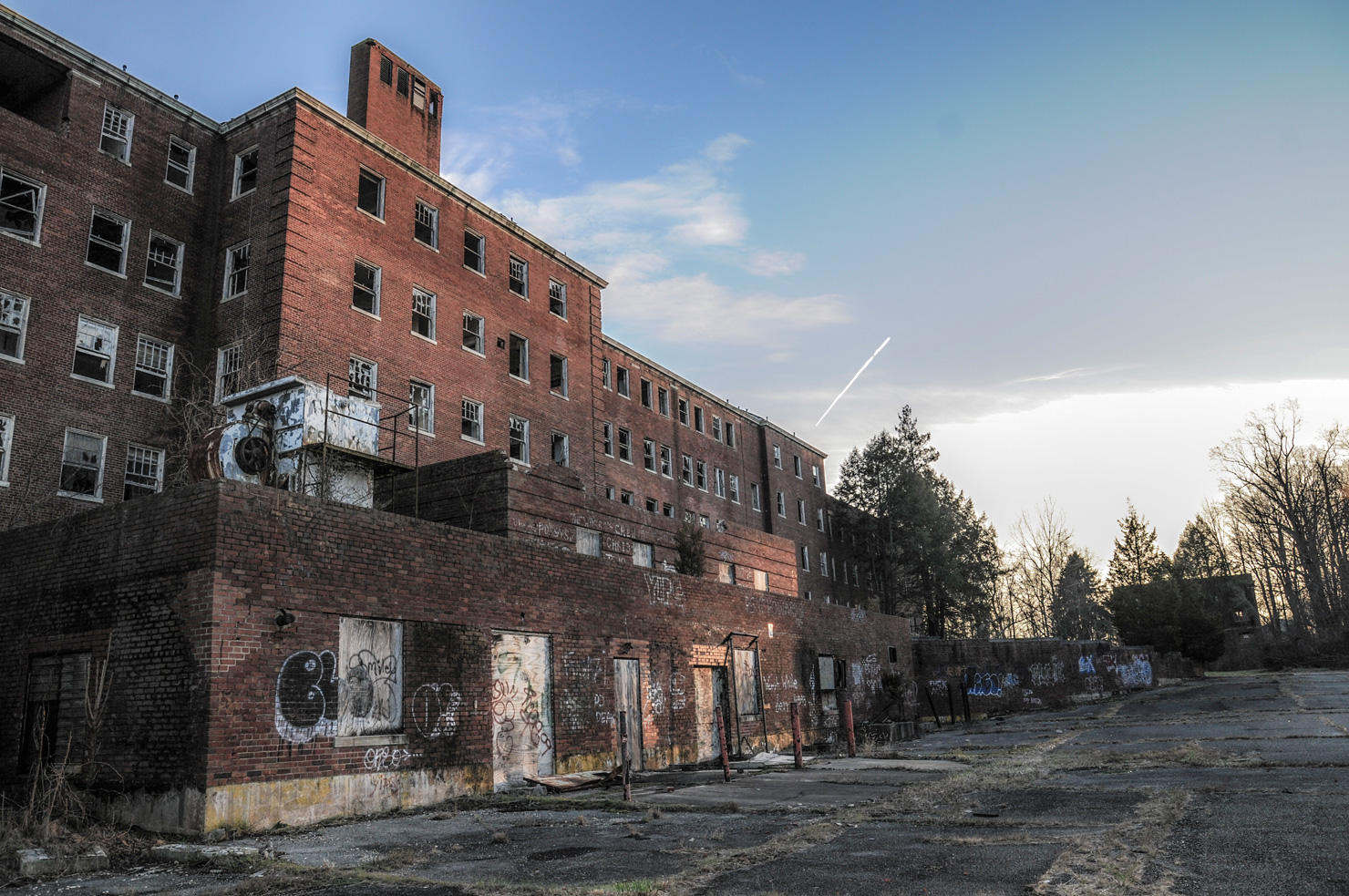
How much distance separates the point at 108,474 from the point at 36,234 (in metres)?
5.89

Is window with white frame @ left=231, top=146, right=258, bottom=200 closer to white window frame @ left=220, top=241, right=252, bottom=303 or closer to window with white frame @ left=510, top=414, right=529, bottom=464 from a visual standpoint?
white window frame @ left=220, top=241, right=252, bottom=303

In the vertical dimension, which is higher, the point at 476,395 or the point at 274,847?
the point at 476,395

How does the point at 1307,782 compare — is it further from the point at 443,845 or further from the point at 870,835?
the point at 443,845

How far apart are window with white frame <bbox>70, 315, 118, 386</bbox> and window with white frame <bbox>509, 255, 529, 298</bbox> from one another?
11.7m

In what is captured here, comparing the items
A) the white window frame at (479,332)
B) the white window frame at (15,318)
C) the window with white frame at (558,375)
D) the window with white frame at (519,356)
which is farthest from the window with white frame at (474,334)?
the white window frame at (15,318)

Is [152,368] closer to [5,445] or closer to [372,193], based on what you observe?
[5,445]

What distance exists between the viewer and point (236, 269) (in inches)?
926

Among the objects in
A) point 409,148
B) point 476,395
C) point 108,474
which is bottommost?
point 108,474

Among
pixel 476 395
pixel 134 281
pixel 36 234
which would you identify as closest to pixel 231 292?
pixel 134 281

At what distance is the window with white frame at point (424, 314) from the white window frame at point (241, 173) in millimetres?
4975

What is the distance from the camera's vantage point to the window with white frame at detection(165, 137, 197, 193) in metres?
23.9

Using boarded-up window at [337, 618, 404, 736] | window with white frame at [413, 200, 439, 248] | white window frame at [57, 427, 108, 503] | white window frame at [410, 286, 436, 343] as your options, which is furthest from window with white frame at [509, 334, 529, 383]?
boarded-up window at [337, 618, 404, 736]

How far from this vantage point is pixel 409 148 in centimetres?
2736

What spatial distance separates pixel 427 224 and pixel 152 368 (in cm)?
860
